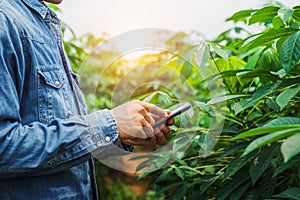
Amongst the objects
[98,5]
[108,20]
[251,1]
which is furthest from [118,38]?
[98,5]

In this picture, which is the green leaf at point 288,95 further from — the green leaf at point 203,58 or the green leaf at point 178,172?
the green leaf at point 178,172

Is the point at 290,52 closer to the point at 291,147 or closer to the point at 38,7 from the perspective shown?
the point at 291,147

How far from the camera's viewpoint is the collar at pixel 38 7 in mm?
→ 922

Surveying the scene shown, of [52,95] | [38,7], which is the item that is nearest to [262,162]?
[52,95]

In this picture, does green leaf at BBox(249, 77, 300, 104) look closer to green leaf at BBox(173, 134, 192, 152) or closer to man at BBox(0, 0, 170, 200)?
man at BBox(0, 0, 170, 200)

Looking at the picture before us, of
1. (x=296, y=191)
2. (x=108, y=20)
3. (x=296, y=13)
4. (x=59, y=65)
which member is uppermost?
(x=296, y=13)

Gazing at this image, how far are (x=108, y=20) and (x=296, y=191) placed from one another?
5.66 ft

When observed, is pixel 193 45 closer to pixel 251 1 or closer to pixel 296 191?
pixel 296 191

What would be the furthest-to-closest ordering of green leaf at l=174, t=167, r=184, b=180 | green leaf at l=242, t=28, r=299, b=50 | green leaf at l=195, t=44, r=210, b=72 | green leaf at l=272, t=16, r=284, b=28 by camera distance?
green leaf at l=174, t=167, r=184, b=180 < green leaf at l=195, t=44, r=210, b=72 < green leaf at l=272, t=16, r=284, b=28 < green leaf at l=242, t=28, r=299, b=50

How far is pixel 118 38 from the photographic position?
3.33 ft

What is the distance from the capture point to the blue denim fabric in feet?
2.58

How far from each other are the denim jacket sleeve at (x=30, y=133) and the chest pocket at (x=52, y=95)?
0.02m

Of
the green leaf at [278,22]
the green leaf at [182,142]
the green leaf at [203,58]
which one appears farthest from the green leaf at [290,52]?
the green leaf at [182,142]

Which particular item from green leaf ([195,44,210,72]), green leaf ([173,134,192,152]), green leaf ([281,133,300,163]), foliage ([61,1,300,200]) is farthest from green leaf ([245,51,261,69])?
green leaf ([281,133,300,163])
